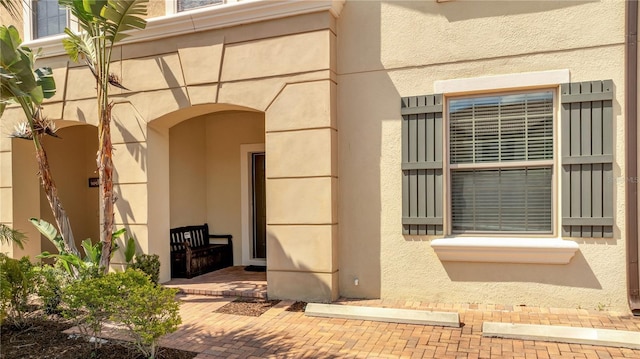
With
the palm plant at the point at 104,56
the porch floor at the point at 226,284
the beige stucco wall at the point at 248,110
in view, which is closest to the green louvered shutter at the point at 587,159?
the beige stucco wall at the point at 248,110

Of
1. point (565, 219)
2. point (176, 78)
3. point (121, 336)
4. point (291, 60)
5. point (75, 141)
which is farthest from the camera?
point (75, 141)

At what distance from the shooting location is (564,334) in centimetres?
450

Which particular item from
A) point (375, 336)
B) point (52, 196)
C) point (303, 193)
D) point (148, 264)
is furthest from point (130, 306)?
point (52, 196)

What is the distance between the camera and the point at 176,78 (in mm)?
6934

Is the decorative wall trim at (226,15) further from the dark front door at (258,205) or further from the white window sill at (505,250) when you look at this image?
the white window sill at (505,250)

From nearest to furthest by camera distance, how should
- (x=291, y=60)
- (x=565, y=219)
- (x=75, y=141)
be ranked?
1. (x=565, y=219)
2. (x=291, y=60)
3. (x=75, y=141)

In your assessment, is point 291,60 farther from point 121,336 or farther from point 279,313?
point 121,336

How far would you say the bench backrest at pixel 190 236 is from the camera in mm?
8016

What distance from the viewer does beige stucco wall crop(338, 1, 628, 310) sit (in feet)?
17.4

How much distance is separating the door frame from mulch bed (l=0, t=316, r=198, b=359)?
12.2 ft

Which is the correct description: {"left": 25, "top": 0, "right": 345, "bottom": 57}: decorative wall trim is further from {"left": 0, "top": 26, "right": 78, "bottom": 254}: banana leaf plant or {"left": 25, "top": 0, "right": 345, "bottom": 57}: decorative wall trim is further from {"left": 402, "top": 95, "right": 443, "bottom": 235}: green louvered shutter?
{"left": 402, "top": 95, "right": 443, "bottom": 235}: green louvered shutter

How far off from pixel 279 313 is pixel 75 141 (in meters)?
7.01

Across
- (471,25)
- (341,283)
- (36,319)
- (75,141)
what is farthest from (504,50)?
(75,141)

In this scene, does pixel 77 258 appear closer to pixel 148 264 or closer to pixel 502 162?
pixel 148 264
